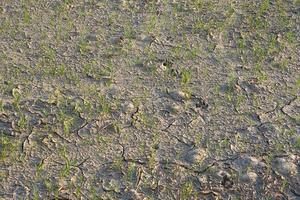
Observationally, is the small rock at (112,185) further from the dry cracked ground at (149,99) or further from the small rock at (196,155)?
the small rock at (196,155)

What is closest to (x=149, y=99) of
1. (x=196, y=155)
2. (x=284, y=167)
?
(x=196, y=155)

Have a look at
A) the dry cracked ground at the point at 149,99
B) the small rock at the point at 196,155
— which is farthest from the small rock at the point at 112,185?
the small rock at the point at 196,155

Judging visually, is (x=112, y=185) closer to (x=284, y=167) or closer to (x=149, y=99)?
(x=149, y=99)

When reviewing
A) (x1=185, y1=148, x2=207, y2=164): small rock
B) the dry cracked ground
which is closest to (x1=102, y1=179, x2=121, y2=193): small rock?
the dry cracked ground

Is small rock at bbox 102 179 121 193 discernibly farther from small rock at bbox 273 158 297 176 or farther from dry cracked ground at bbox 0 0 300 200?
small rock at bbox 273 158 297 176

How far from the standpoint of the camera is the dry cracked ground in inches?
119

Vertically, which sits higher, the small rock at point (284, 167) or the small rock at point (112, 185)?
the small rock at point (284, 167)

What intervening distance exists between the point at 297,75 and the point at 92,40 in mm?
1305

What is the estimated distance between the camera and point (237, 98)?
11.6 ft

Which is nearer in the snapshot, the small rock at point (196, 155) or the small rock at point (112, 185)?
the small rock at point (112, 185)

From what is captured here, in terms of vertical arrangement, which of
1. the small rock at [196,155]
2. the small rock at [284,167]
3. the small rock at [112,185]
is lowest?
the small rock at [112,185]

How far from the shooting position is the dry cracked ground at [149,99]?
3018 millimetres

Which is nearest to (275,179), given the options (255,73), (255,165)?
(255,165)

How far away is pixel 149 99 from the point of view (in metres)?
3.53
